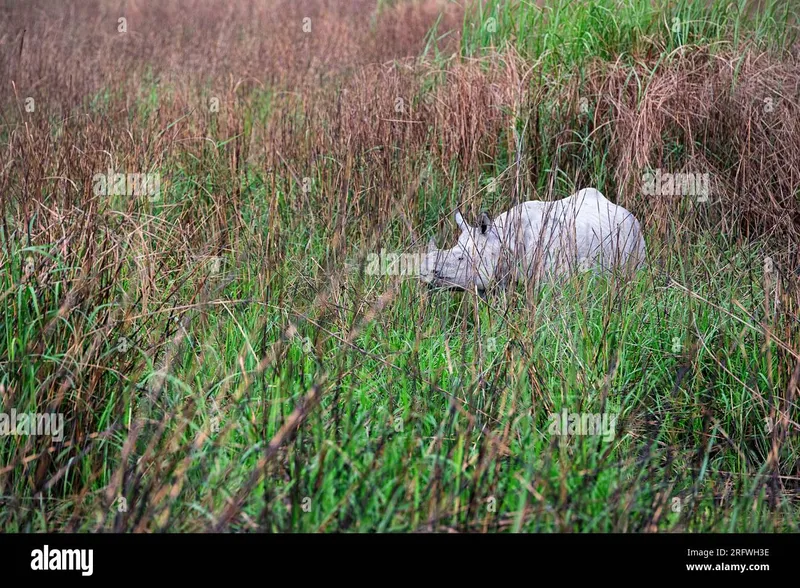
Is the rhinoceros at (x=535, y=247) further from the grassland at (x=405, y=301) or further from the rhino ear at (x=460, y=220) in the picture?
the grassland at (x=405, y=301)

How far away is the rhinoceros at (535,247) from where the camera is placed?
3.67 m

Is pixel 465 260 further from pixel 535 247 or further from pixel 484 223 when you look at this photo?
pixel 535 247

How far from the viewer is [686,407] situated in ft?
10.7

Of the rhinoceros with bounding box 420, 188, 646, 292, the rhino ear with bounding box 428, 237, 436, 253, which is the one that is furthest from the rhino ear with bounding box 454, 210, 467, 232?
the rhino ear with bounding box 428, 237, 436, 253

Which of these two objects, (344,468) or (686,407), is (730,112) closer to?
(686,407)

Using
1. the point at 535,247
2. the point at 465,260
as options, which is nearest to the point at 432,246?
the point at 465,260

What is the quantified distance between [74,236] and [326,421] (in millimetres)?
1197

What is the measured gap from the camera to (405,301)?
3734 mm

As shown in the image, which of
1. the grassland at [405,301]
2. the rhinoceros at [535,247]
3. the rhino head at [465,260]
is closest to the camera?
the grassland at [405,301]

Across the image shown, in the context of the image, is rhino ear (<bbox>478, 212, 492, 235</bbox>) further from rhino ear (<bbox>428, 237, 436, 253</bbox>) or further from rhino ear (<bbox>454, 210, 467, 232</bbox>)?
rhino ear (<bbox>428, 237, 436, 253</bbox>)

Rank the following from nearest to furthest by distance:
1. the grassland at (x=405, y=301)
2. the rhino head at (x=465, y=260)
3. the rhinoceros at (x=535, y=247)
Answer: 1. the grassland at (x=405, y=301)
2. the rhinoceros at (x=535, y=247)
3. the rhino head at (x=465, y=260)

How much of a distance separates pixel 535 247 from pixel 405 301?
2.02ft

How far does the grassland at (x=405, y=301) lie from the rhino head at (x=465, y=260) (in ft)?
0.32

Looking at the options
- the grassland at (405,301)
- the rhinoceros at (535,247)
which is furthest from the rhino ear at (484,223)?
the grassland at (405,301)
